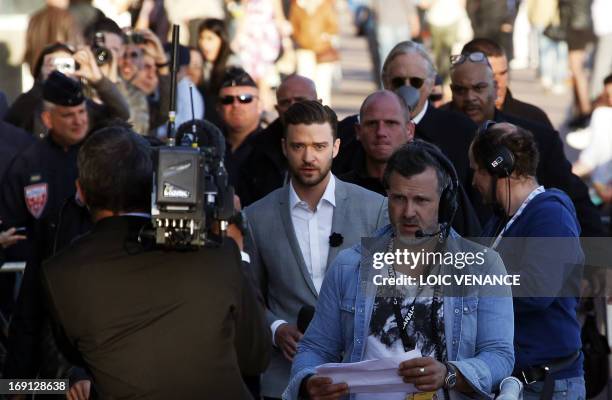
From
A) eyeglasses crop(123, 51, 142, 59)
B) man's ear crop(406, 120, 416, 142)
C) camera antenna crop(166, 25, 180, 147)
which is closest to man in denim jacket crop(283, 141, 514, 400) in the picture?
camera antenna crop(166, 25, 180, 147)

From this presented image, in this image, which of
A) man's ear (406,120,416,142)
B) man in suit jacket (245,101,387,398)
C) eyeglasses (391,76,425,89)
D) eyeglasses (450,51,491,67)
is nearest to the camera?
man in suit jacket (245,101,387,398)

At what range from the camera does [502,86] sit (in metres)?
10.8

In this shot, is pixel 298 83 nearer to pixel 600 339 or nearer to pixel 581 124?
pixel 600 339

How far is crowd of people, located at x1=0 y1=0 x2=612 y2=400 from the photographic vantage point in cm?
551

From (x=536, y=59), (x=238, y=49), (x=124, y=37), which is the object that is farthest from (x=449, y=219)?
(x=536, y=59)

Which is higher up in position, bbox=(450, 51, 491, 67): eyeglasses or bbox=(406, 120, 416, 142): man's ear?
bbox=(450, 51, 491, 67): eyeglasses

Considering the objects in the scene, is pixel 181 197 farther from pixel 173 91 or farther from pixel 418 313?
pixel 418 313

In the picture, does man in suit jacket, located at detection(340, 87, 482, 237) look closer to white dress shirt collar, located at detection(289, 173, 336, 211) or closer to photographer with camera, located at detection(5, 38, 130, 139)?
white dress shirt collar, located at detection(289, 173, 336, 211)

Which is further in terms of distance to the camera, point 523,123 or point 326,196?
point 523,123

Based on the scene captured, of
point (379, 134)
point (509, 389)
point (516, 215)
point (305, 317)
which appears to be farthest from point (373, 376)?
point (379, 134)

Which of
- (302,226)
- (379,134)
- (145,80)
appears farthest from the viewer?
(145,80)

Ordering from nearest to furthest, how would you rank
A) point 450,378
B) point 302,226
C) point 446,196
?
1. point 450,378
2. point 446,196
3. point 302,226

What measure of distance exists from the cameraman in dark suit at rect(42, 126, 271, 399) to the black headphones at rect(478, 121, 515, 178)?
182cm

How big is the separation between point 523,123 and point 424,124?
55cm
